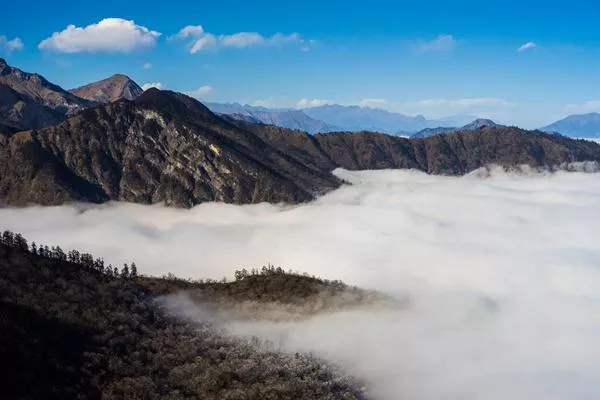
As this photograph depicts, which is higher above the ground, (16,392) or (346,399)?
(16,392)

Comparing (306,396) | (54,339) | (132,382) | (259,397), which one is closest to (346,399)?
(306,396)

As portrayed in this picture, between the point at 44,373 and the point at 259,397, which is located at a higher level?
the point at 44,373

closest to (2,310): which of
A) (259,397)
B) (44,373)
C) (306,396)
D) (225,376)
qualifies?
(44,373)

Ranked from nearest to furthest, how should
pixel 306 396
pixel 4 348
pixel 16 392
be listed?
pixel 16 392 < pixel 4 348 < pixel 306 396

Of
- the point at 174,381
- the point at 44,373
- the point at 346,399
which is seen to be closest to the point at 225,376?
the point at 174,381

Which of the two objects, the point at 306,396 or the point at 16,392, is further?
the point at 306,396

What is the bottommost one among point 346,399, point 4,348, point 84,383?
point 346,399

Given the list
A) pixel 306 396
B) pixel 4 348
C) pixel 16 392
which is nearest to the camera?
pixel 16 392

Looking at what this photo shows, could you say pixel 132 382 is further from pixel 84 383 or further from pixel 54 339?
pixel 54 339

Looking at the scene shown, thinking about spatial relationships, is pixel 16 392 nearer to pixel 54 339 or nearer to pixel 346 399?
pixel 54 339

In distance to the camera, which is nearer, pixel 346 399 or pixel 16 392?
pixel 16 392
